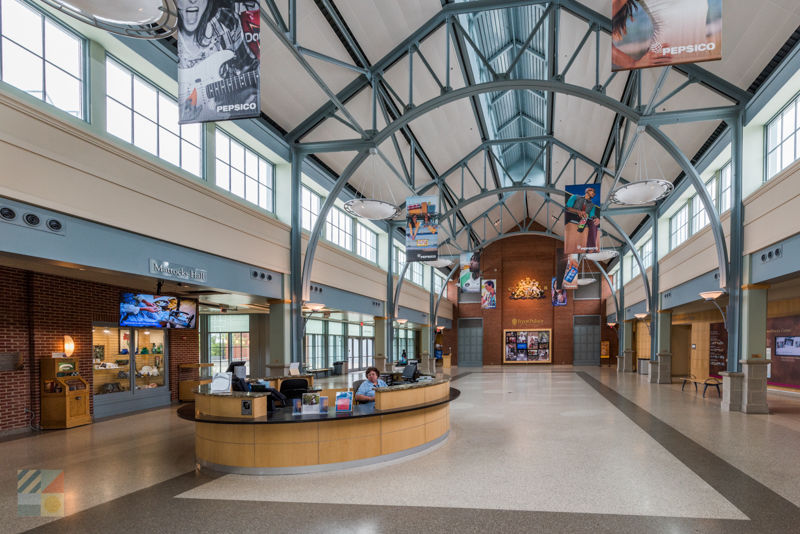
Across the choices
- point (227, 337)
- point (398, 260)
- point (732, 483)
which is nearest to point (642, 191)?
point (732, 483)

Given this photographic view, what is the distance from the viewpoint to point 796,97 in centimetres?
1038

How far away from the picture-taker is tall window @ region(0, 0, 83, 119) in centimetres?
720

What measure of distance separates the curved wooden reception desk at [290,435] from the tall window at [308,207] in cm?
909

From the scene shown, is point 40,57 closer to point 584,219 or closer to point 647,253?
point 584,219

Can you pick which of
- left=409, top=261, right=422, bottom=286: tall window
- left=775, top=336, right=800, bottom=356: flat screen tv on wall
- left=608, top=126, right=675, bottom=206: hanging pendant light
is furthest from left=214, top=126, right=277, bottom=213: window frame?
left=775, top=336, right=800, bottom=356: flat screen tv on wall

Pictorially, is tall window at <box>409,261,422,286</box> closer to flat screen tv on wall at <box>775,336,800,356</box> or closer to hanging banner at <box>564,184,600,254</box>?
hanging banner at <box>564,184,600,254</box>

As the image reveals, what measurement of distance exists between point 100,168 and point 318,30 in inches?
236

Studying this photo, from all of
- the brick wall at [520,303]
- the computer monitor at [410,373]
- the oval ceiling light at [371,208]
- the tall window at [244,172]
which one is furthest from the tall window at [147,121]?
the brick wall at [520,303]

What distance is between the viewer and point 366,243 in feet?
71.6

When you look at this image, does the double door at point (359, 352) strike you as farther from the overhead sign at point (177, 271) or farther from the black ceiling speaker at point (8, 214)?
the black ceiling speaker at point (8, 214)

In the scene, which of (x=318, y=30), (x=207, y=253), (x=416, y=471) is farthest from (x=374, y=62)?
(x=416, y=471)

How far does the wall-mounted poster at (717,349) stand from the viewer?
857 inches

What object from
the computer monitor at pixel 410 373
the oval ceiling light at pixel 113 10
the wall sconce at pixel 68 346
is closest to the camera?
the oval ceiling light at pixel 113 10

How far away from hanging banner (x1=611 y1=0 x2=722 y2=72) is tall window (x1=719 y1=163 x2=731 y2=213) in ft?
32.5
